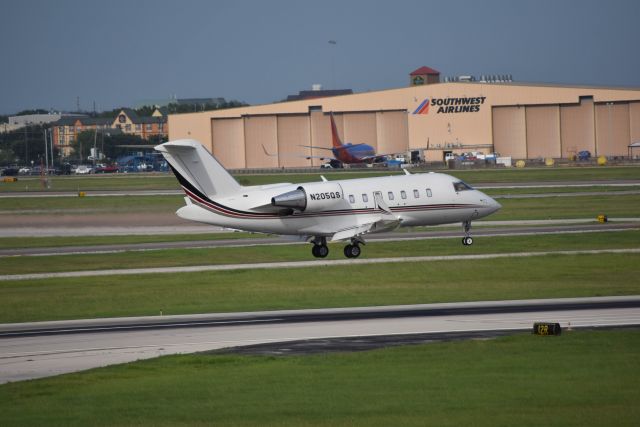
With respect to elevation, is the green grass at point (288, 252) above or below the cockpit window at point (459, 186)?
below

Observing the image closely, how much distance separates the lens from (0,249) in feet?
190

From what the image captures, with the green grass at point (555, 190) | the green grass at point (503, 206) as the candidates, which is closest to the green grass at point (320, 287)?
the green grass at point (503, 206)

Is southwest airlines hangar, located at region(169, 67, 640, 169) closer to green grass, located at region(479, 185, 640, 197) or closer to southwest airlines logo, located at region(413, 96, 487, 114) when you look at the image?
southwest airlines logo, located at region(413, 96, 487, 114)

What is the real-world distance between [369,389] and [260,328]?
9.55 meters

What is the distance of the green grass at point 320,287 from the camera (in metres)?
36.3

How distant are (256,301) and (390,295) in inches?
187

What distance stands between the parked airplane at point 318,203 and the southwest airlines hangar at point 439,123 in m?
97.1

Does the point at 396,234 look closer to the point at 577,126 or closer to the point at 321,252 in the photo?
the point at 321,252

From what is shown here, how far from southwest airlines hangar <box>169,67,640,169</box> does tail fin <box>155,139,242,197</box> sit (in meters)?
101

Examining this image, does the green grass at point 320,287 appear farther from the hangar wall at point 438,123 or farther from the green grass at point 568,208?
the hangar wall at point 438,123

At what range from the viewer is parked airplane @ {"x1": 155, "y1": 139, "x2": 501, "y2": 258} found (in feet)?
146

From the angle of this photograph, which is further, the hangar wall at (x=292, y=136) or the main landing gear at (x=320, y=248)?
the hangar wall at (x=292, y=136)

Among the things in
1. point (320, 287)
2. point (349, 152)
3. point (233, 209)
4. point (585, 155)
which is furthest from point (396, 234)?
point (585, 155)

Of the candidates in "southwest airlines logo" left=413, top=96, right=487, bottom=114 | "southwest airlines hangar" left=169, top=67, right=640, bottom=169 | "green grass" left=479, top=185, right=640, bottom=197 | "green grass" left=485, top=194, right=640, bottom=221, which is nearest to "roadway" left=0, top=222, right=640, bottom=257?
"green grass" left=485, top=194, right=640, bottom=221
